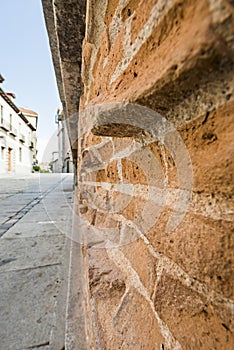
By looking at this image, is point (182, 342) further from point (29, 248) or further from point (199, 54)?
point (29, 248)

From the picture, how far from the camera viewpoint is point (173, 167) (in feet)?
0.92

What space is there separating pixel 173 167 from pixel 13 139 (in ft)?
58.6

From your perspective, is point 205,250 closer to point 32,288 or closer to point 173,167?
point 173,167

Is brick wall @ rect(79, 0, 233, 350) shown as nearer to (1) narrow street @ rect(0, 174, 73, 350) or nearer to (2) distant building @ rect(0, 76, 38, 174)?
(1) narrow street @ rect(0, 174, 73, 350)

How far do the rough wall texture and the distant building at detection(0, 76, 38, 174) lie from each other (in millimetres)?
14711

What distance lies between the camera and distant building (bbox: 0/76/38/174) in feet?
45.8

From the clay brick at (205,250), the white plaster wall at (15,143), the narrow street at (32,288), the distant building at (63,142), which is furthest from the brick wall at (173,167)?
the white plaster wall at (15,143)

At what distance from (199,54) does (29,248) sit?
5.84 ft

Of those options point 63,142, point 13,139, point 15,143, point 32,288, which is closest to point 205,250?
point 32,288

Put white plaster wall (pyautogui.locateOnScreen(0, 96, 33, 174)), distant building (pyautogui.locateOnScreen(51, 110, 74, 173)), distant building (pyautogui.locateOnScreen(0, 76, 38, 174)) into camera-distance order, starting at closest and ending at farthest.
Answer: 1. distant building (pyautogui.locateOnScreen(51, 110, 74, 173))
2. distant building (pyautogui.locateOnScreen(0, 76, 38, 174))
3. white plaster wall (pyautogui.locateOnScreen(0, 96, 33, 174))

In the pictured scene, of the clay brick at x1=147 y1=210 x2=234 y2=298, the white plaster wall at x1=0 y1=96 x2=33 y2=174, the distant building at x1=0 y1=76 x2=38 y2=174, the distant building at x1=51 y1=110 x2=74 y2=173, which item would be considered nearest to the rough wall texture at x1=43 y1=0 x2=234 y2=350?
the clay brick at x1=147 y1=210 x2=234 y2=298

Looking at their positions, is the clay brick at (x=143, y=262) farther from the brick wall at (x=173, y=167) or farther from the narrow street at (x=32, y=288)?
the narrow street at (x=32, y=288)

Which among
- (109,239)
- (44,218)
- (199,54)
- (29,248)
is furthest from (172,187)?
(44,218)

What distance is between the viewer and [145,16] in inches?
10.0
